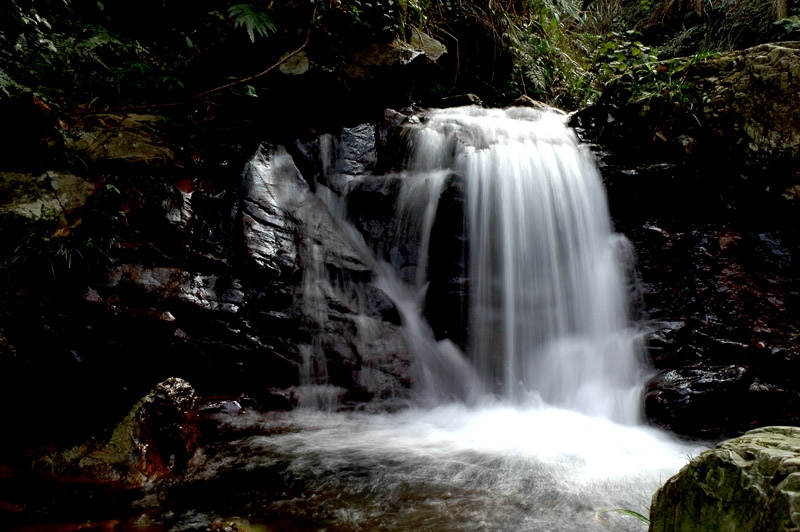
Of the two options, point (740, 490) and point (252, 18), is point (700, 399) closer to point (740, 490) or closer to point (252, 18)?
point (740, 490)

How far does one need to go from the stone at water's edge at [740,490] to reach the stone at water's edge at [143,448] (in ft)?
8.80

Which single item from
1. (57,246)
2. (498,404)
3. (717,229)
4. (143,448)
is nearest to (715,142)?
(717,229)

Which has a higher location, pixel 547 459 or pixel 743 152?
pixel 743 152

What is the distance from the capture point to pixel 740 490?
119 centimetres

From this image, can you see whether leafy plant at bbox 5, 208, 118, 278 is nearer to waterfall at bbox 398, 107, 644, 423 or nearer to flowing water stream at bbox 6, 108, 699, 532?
flowing water stream at bbox 6, 108, 699, 532

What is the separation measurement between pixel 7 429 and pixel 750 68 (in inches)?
299

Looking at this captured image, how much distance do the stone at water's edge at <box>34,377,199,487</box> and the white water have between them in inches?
9.2

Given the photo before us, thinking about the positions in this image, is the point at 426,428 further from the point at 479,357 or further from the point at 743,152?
the point at 743,152

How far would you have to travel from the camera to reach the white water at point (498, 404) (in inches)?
95.0

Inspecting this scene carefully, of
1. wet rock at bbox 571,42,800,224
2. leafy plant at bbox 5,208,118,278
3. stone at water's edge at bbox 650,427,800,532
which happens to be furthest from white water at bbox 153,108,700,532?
leafy plant at bbox 5,208,118,278

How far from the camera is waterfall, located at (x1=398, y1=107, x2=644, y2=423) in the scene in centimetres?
435

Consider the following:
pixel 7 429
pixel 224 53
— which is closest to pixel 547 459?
pixel 7 429

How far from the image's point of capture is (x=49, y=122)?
462 cm

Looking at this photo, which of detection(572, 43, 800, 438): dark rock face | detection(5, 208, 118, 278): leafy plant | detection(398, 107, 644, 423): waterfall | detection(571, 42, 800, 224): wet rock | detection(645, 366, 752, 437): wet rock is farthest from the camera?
detection(571, 42, 800, 224): wet rock
